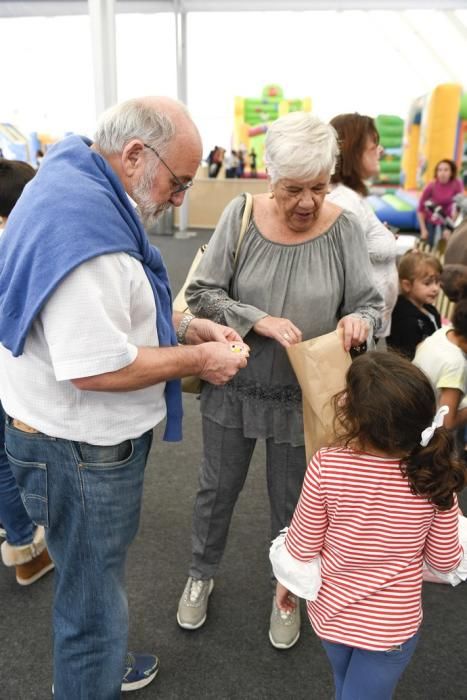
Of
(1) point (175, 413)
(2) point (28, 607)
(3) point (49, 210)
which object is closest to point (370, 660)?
(1) point (175, 413)

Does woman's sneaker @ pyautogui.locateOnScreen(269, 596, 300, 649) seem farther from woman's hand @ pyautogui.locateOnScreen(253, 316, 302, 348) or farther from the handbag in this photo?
woman's hand @ pyautogui.locateOnScreen(253, 316, 302, 348)

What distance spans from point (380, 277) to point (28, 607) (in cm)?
186

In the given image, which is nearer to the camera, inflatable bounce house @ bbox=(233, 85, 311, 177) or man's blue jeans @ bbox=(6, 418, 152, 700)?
man's blue jeans @ bbox=(6, 418, 152, 700)

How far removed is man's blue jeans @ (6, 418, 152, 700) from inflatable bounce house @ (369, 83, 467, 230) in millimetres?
8390

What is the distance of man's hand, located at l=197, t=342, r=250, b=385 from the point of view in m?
1.18

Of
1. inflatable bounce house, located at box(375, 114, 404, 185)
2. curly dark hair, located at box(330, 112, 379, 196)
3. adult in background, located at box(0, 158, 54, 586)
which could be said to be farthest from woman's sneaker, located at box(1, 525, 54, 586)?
inflatable bounce house, located at box(375, 114, 404, 185)

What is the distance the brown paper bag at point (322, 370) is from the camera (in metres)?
1.38

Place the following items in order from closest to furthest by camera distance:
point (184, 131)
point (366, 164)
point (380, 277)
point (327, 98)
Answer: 1. point (184, 131)
2. point (366, 164)
3. point (380, 277)
4. point (327, 98)

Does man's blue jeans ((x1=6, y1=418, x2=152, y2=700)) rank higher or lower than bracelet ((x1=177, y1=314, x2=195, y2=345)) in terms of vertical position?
lower

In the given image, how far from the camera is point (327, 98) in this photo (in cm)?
1192

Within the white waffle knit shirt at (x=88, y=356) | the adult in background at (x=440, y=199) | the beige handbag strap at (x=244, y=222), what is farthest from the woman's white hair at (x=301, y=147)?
the adult in background at (x=440, y=199)

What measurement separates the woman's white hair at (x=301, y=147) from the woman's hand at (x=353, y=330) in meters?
0.38

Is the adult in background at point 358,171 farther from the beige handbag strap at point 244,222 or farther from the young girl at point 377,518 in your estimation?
the young girl at point 377,518

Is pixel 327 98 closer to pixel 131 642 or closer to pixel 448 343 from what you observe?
pixel 448 343
